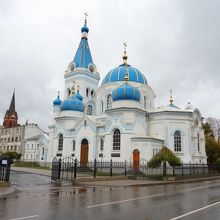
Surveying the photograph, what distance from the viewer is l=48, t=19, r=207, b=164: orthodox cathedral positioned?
96.3ft

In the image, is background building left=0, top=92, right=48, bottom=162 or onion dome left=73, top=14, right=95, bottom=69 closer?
onion dome left=73, top=14, right=95, bottom=69

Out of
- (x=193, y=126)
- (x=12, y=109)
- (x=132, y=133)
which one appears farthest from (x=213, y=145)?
(x=12, y=109)

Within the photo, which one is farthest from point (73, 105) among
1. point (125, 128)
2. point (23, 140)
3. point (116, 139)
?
point (23, 140)

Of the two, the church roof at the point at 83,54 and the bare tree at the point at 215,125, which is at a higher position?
the church roof at the point at 83,54

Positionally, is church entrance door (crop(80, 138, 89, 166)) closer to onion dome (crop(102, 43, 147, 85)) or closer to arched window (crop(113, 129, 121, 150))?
arched window (crop(113, 129, 121, 150))

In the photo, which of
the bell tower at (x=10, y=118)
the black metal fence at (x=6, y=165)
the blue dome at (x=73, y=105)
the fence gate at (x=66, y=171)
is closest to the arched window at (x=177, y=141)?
the blue dome at (x=73, y=105)

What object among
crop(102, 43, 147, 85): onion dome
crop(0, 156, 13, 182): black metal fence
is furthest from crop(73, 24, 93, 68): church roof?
crop(0, 156, 13, 182): black metal fence

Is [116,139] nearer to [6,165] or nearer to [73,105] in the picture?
[73,105]

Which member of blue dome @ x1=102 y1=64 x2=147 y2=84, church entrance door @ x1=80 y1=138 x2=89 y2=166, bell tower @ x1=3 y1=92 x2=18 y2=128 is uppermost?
bell tower @ x1=3 y1=92 x2=18 y2=128

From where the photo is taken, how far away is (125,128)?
1157 inches

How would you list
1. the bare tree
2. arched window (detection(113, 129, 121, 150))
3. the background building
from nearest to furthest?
arched window (detection(113, 129, 121, 150))
the bare tree
the background building

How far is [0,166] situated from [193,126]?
25.3 meters

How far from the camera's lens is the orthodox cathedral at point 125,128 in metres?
29.3

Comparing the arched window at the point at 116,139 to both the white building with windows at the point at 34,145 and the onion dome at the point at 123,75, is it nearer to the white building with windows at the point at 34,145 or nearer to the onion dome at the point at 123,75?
the onion dome at the point at 123,75
